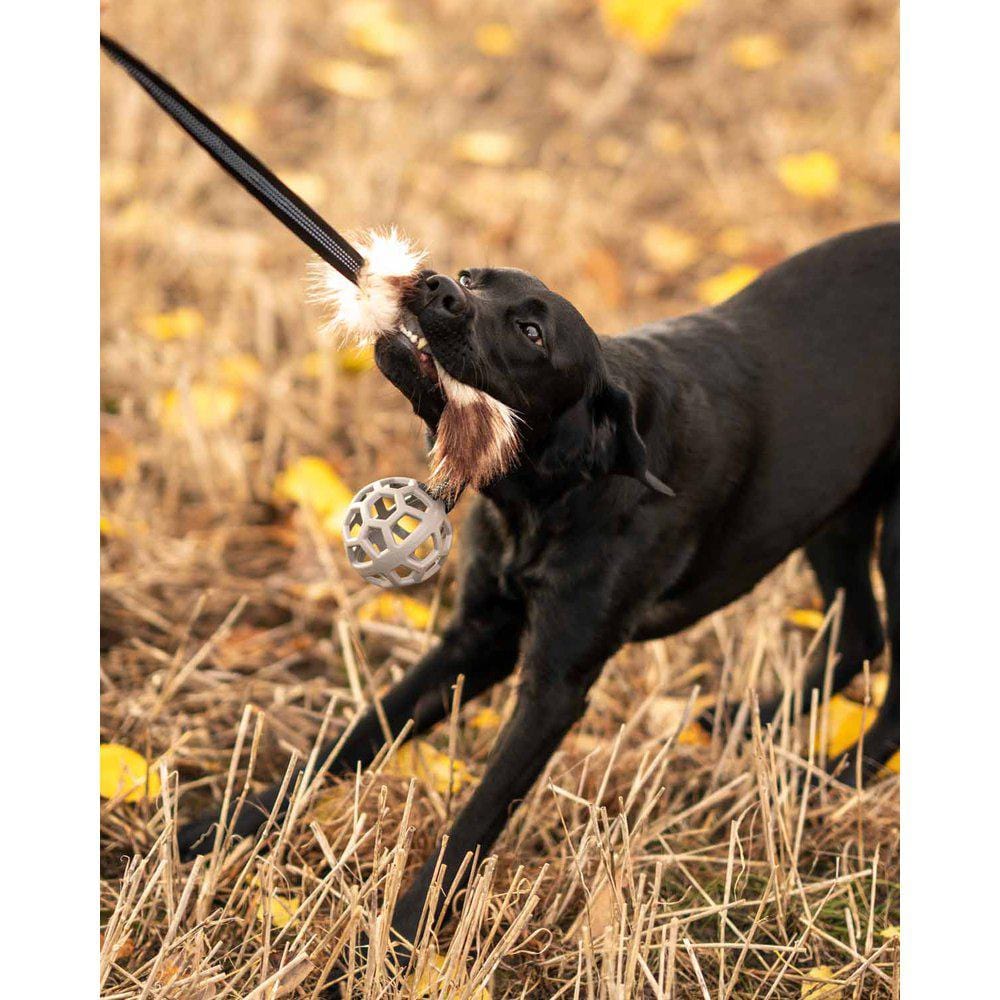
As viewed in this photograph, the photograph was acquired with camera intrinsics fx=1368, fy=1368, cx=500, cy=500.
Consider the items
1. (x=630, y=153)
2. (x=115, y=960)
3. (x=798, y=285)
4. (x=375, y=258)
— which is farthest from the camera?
(x=630, y=153)

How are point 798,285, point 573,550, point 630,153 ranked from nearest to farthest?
point 573,550
point 798,285
point 630,153

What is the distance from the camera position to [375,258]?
8.91ft

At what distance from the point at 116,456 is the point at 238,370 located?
0.65 m

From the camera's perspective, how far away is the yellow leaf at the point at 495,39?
7.59 m

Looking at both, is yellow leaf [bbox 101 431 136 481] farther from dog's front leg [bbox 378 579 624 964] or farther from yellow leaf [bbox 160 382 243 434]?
dog's front leg [bbox 378 579 624 964]

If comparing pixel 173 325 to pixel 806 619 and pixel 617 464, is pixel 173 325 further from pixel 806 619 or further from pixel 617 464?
pixel 617 464

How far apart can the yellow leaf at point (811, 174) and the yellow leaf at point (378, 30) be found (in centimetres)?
215

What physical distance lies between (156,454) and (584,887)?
104 inches

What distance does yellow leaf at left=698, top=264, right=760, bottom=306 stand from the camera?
18.5 ft

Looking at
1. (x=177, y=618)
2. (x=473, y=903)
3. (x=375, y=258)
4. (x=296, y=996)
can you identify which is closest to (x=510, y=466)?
(x=375, y=258)

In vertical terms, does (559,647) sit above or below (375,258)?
below

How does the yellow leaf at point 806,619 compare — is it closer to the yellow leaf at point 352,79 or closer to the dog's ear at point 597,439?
the dog's ear at point 597,439

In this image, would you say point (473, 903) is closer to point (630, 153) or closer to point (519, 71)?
point (630, 153)

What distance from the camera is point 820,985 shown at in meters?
3.02
